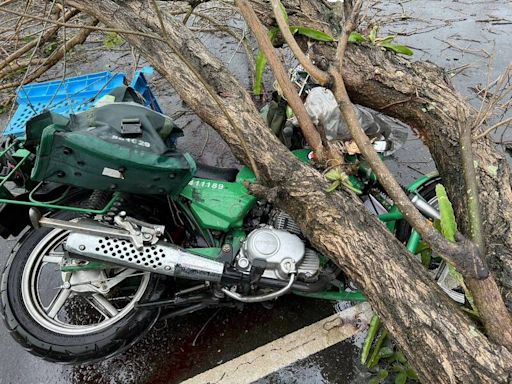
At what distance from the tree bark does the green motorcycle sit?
244 mm

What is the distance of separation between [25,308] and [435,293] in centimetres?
196

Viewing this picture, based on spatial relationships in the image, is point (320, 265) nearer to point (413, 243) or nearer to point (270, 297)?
point (270, 297)

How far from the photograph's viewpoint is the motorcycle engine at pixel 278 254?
228cm

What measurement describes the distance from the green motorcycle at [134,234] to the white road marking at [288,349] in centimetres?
27

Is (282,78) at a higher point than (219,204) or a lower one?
higher

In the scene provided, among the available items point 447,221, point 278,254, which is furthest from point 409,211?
point 278,254

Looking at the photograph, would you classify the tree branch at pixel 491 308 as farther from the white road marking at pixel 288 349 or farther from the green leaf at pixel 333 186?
the white road marking at pixel 288 349

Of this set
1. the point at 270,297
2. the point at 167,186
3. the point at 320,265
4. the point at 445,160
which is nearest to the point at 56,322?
the point at 167,186

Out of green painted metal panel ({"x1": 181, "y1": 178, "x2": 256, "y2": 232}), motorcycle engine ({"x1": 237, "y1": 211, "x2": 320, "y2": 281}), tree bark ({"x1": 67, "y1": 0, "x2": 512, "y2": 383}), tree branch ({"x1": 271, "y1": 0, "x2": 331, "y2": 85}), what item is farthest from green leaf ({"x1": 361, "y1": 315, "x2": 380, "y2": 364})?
tree branch ({"x1": 271, "y1": 0, "x2": 331, "y2": 85})

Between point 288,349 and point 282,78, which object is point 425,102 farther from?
point 288,349

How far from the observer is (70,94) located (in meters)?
3.47

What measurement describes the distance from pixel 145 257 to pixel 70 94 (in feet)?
5.91

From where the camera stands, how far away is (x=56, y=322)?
2.38 metres

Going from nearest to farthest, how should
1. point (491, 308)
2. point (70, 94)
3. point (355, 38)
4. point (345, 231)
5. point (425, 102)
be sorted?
point (491, 308)
point (345, 231)
point (425, 102)
point (355, 38)
point (70, 94)
